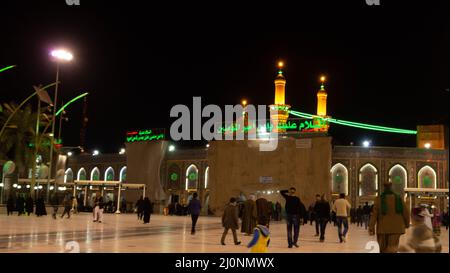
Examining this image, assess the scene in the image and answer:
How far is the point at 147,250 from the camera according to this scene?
11.6 m

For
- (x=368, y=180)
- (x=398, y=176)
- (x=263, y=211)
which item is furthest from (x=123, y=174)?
(x=263, y=211)

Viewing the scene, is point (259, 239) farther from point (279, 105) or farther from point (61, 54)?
point (279, 105)

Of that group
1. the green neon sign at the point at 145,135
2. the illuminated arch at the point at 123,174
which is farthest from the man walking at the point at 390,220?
the illuminated arch at the point at 123,174

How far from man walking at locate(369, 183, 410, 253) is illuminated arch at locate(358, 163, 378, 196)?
36.7 metres

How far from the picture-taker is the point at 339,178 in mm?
44812

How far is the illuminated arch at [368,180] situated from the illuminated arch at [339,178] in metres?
1.16

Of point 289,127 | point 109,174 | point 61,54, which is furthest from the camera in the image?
point 109,174

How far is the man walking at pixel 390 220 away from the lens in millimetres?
8359

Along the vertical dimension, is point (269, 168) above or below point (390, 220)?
above

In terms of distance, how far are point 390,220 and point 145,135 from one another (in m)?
42.9

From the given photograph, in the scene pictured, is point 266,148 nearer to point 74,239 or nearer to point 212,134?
point 212,134

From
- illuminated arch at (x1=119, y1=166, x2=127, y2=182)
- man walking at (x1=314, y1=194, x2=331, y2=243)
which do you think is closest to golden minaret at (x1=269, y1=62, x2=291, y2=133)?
illuminated arch at (x1=119, y1=166, x2=127, y2=182)

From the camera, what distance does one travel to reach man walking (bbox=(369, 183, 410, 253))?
8359 millimetres

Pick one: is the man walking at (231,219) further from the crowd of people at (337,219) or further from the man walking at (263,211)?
the man walking at (263,211)
